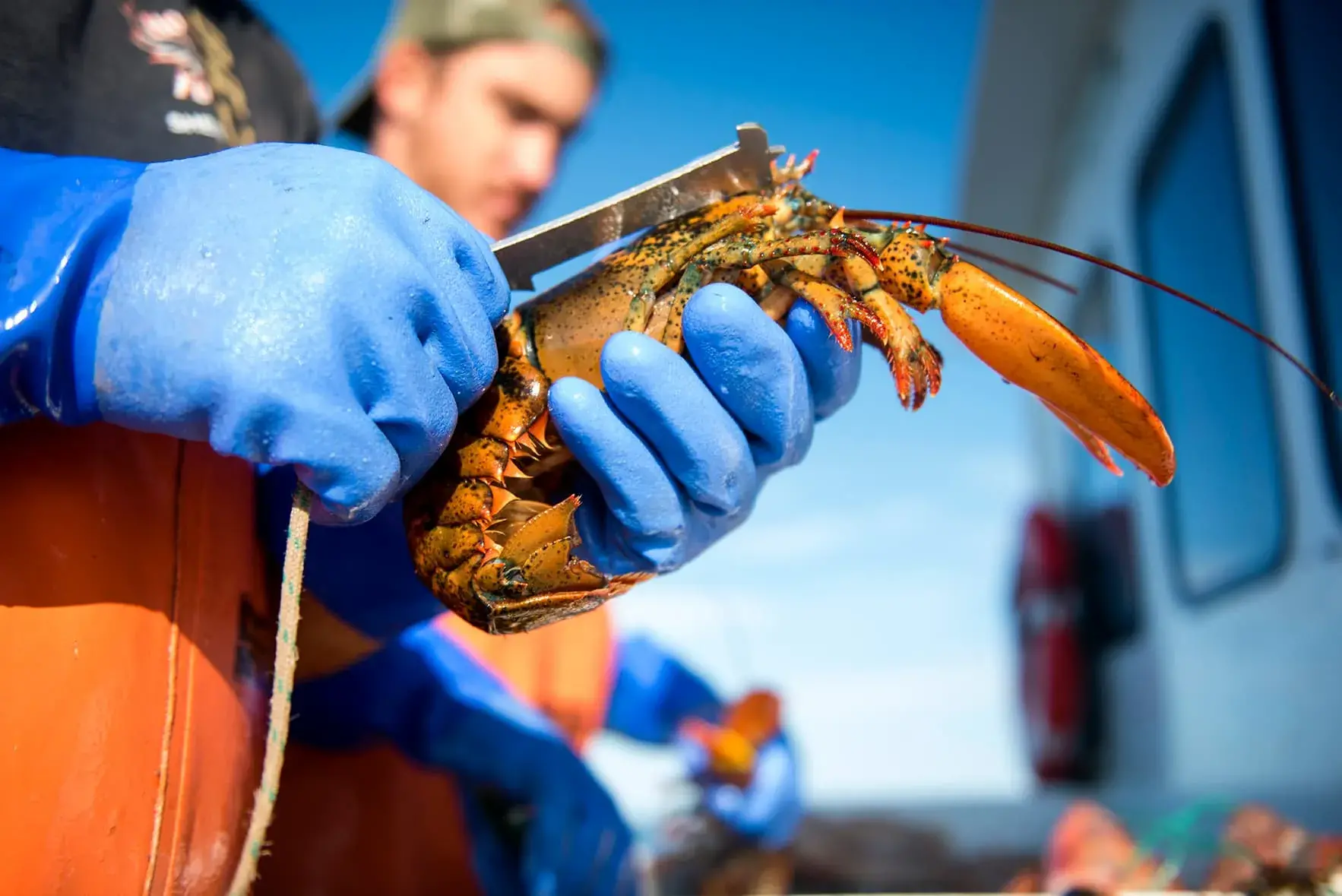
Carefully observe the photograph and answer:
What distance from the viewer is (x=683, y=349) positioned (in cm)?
125

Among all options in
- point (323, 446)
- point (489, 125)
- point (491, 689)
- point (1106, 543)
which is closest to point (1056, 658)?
point (1106, 543)

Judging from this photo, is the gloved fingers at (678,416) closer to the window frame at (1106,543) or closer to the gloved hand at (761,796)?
the gloved hand at (761,796)

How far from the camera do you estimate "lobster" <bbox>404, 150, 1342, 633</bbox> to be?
1122 millimetres

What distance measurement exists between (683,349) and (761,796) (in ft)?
7.49

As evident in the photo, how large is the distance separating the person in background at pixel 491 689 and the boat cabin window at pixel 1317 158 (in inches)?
69.6

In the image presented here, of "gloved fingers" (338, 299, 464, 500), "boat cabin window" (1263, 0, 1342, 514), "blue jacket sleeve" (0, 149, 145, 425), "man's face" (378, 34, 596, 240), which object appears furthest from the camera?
"man's face" (378, 34, 596, 240)

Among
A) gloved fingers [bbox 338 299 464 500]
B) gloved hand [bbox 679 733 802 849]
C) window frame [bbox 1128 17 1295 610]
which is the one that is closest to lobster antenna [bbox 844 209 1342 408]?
gloved fingers [bbox 338 299 464 500]

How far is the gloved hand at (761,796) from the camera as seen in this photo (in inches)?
121

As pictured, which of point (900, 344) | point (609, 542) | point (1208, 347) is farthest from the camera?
point (1208, 347)

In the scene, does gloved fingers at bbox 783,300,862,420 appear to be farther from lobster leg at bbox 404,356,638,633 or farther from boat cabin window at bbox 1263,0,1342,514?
boat cabin window at bbox 1263,0,1342,514

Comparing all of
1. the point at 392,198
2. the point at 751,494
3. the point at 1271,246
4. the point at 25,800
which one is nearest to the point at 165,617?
the point at 25,800

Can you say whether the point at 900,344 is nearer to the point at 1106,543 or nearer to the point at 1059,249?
the point at 1059,249

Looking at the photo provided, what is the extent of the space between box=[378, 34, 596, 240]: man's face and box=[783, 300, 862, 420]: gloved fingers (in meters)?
1.85

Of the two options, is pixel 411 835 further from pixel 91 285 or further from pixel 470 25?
pixel 470 25
